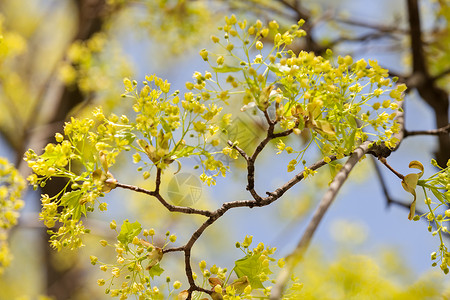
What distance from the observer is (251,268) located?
95 cm

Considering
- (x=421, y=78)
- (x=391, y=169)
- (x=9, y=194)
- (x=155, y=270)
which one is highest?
(x=421, y=78)

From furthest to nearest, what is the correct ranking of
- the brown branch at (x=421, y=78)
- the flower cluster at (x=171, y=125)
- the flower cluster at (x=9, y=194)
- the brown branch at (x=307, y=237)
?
1. the brown branch at (x=421, y=78)
2. the flower cluster at (x=9, y=194)
3. the flower cluster at (x=171, y=125)
4. the brown branch at (x=307, y=237)

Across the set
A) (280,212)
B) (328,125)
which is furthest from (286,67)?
(280,212)

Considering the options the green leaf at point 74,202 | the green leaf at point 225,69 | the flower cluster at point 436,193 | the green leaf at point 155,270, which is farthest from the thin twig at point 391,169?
the green leaf at point 74,202

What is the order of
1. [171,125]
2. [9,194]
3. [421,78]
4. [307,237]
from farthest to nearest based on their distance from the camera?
[421,78] < [9,194] < [171,125] < [307,237]

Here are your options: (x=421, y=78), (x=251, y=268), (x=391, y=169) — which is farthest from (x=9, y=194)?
(x=421, y=78)

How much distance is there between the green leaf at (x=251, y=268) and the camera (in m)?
0.94

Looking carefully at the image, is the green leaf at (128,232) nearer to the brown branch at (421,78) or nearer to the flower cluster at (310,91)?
the flower cluster at (310,91)

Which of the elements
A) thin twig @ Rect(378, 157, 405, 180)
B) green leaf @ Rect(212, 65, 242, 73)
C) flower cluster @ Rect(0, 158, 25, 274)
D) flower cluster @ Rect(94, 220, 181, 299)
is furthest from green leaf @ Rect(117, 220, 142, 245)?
flower cluster @ Rect(0, 158, 25, 274)

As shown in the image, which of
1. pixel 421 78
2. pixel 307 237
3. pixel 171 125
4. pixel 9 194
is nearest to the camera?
pixel 307 237

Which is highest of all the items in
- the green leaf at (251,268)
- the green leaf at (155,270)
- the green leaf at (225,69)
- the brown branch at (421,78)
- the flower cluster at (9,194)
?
the brown branch at (421,78)

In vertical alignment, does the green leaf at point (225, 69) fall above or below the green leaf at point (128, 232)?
above

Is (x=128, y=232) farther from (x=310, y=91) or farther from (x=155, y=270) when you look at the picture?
(x=310, y=91)

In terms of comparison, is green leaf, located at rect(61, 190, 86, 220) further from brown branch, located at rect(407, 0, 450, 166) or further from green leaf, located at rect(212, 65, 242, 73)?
brown branch, located at rect(407, 0, 450, 166)
